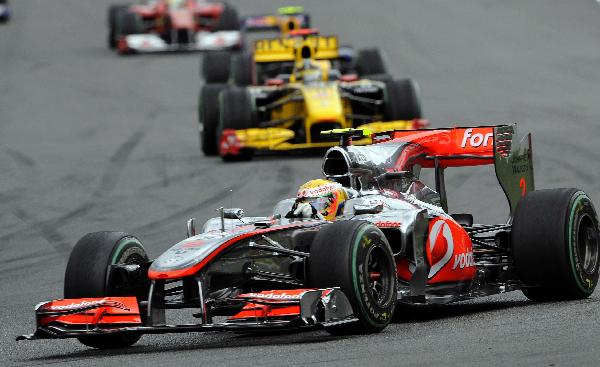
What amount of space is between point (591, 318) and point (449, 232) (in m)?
1.62

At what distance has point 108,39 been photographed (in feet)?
149

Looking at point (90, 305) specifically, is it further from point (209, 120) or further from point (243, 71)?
point (243, 71)

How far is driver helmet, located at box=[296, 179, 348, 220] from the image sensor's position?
12531mm

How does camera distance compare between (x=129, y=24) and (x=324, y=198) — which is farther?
(x=129, y=24)

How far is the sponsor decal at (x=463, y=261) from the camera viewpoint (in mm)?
12547

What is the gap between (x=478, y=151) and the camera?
14109 millimetres

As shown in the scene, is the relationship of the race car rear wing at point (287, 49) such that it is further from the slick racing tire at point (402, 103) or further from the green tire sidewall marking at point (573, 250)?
the green tire sidewall marking at point (573, 250)

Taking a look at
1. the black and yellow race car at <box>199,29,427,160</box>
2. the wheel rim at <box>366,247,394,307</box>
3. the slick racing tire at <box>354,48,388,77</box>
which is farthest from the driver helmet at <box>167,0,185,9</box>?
the wheel rim at <box>366,247,394,307</box>

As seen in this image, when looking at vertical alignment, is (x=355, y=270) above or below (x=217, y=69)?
above

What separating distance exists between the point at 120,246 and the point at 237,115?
1498 cm

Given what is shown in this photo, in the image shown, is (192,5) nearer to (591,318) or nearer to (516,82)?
(516,82)

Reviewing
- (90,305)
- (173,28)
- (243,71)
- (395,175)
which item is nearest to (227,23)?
(173,28)

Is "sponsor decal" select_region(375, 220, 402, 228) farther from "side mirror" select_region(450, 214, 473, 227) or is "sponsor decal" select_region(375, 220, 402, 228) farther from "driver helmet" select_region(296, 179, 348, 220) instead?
"side mirror" select_region(450, 214, 473, 227)

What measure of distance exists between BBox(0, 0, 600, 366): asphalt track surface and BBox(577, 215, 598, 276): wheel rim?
49cm
